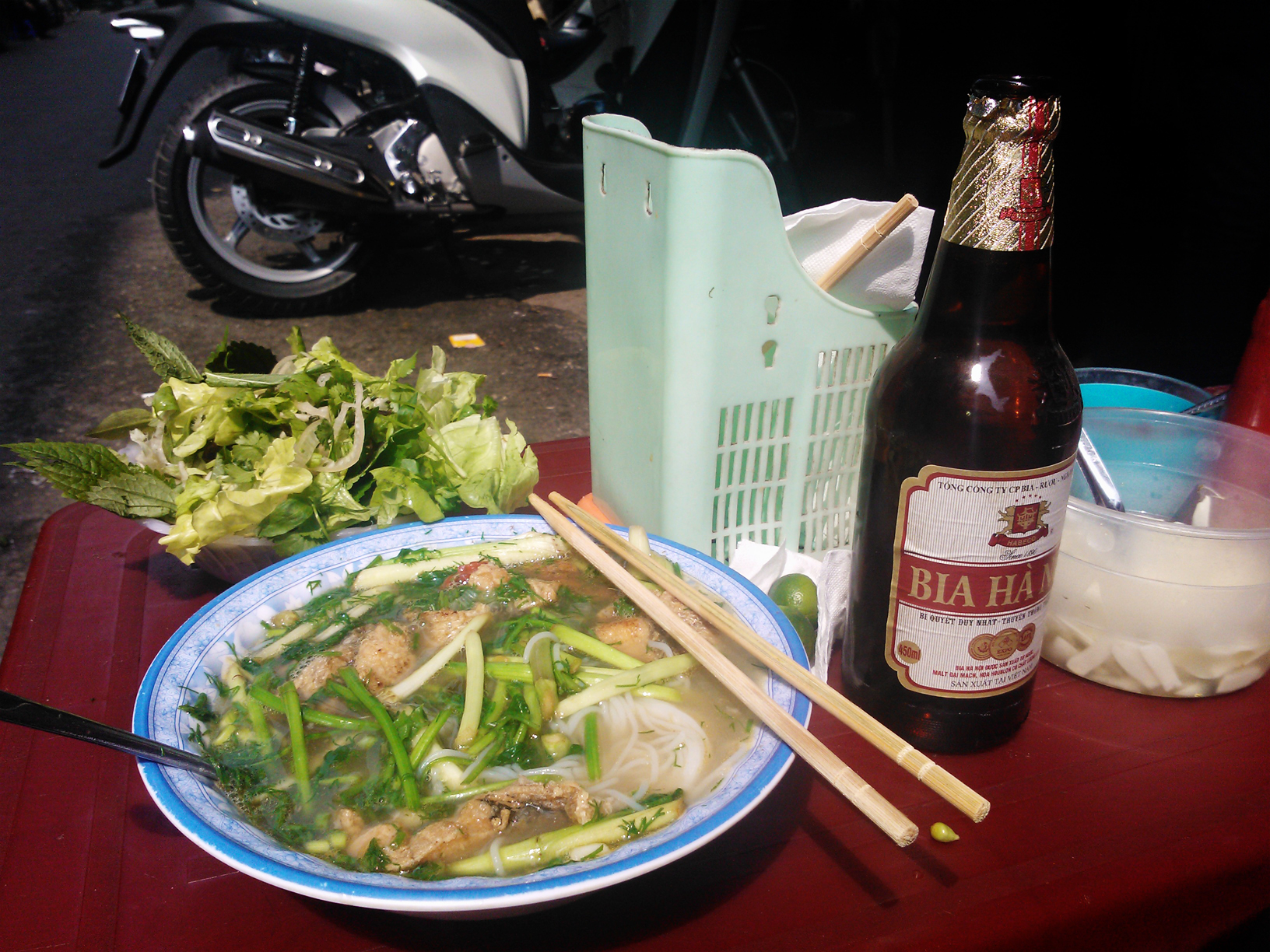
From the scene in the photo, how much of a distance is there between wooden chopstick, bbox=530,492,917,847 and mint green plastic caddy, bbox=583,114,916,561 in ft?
0.54

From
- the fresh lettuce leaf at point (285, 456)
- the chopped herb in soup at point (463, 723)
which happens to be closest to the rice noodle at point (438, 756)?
the chopped herb in soup at point (463, 723)

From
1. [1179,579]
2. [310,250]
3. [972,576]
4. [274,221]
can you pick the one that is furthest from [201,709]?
[310,250]

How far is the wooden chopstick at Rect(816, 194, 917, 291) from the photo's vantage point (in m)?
1.19

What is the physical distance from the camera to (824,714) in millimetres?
1147

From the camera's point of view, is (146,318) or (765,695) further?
(146,318)

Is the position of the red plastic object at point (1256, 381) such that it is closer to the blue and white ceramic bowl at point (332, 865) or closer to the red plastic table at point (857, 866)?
the red plastic table at point (857, 866)

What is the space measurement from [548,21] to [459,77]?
2.65 metres

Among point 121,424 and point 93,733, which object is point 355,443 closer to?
point 121,424

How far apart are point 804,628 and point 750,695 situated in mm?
319

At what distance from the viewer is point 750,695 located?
3.02ft

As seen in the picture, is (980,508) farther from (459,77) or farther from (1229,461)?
(459,77)

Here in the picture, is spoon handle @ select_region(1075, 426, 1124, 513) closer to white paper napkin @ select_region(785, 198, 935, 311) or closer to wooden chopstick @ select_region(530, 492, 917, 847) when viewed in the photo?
white paper napkin @ select_region(785, 198, 935, 311)

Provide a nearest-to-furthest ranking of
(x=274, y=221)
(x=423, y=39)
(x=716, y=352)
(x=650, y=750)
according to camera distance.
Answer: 1. (x=650, y=750)
2. (x=716, y=352)
3. (x=423, y=39)
4. (x=274, y=221)

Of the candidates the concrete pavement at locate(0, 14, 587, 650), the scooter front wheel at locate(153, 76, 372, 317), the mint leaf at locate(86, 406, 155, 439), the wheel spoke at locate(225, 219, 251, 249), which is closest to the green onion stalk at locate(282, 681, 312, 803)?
the mint leaf at locate(86, 406, 155, 439)
